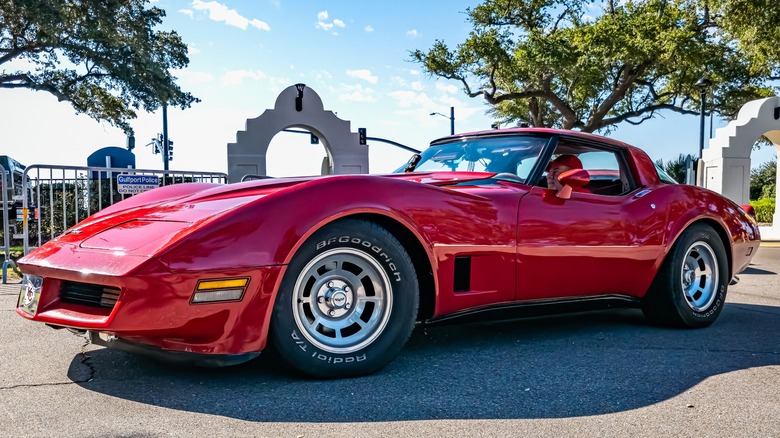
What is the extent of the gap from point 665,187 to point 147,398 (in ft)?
12.2

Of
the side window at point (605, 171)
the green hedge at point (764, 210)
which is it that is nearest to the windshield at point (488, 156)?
the side window at point (605, 171)

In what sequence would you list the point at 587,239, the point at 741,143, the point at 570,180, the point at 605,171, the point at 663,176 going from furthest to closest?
the point at 741,143, the point at 663,176, the point at 605,171, the point at 587,239, the point at 570,180

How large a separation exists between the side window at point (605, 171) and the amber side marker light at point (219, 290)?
2.69 m

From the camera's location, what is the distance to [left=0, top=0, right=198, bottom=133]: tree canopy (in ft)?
64.1

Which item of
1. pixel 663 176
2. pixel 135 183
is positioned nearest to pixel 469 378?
pixel 663 176

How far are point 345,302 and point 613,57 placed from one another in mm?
22017

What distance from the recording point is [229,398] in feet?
9.02

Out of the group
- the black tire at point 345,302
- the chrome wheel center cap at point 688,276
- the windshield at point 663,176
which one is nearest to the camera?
the black tire at point 345,302

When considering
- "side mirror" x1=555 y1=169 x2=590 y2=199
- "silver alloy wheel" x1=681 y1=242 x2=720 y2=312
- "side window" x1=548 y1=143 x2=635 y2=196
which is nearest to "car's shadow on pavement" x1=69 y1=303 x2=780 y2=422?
"silver alloy wheel" x1=681 y1=242 x2=720 y2=312

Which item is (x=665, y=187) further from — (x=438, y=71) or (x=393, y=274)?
(x=438, y=71)

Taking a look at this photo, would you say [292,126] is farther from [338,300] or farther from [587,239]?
[338,300]

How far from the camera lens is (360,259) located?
3.11 m

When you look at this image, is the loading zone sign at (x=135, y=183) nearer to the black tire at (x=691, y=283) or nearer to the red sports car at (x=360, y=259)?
the red sports car at (x=360, y=259)

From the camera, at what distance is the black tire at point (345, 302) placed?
9.57 ft
